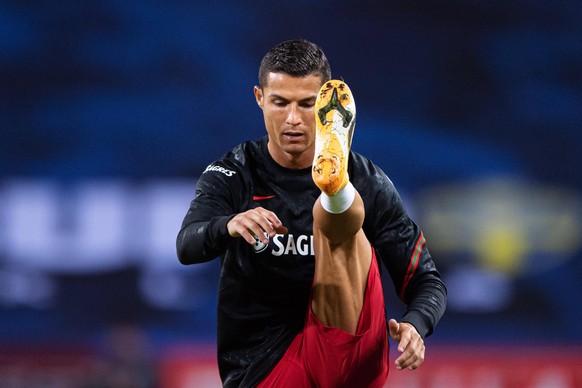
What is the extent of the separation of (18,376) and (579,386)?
2105 millimetres

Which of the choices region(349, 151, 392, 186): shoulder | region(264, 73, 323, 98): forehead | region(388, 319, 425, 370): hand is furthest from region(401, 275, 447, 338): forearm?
region(264, 73, 323, 98): forehead

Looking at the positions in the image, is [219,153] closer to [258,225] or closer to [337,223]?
[337,223]

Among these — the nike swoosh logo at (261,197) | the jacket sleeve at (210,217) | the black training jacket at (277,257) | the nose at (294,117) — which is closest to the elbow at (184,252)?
the jacket sleeve at (210,217)

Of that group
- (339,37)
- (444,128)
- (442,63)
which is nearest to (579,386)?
(444,128)

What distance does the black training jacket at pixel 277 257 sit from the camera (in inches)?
85.5

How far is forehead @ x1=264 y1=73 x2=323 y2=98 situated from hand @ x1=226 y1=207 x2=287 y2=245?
45cm

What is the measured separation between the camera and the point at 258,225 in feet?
5.65

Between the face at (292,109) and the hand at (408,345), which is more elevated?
the face at (292,109)

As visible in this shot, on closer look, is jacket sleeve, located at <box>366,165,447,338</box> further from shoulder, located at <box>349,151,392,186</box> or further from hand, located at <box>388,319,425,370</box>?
hand, located at <box>388,319,425,370</box>

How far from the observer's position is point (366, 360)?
2086 millimetres

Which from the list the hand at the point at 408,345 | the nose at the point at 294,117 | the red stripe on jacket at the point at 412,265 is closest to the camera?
the hand at the point at 408,345

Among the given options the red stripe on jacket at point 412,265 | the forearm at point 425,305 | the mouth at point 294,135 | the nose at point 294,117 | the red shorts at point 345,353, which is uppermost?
the nose at point 294,117

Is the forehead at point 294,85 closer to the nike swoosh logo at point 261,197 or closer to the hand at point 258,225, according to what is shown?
the nike swoosh logo at point 261,197

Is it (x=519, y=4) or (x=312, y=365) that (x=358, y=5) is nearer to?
(x=519, y=4)
